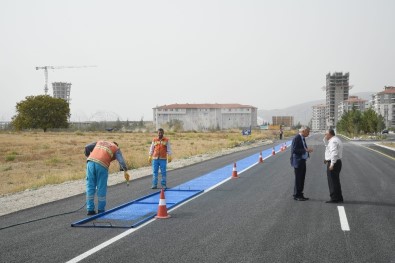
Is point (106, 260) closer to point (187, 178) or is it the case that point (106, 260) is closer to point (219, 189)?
point (219, 189)

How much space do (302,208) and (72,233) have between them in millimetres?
5094

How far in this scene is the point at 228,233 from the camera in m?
7.57

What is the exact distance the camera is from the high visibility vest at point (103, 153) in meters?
9.38

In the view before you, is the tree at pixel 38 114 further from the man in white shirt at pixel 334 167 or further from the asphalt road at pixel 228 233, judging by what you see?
the man in white shirt at pixel 334 167

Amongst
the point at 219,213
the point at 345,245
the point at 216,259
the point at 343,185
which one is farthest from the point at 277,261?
the point at 343,185

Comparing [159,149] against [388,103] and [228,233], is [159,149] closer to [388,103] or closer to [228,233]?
[228,233]

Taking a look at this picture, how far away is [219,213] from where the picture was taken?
9.48 m

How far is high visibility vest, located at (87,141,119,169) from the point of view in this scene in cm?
938

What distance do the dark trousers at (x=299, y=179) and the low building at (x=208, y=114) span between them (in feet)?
556

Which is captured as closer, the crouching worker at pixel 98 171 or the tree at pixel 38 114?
the crouching worker at pixel 98 171

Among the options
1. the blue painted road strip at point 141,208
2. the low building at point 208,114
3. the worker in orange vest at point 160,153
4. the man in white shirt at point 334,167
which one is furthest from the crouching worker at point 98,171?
the low building at point 208,114

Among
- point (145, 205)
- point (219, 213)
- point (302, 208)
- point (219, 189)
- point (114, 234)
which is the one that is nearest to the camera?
point (114, 234)

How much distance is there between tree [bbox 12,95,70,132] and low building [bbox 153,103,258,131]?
74.4m

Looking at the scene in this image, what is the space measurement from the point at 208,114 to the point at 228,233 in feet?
584
